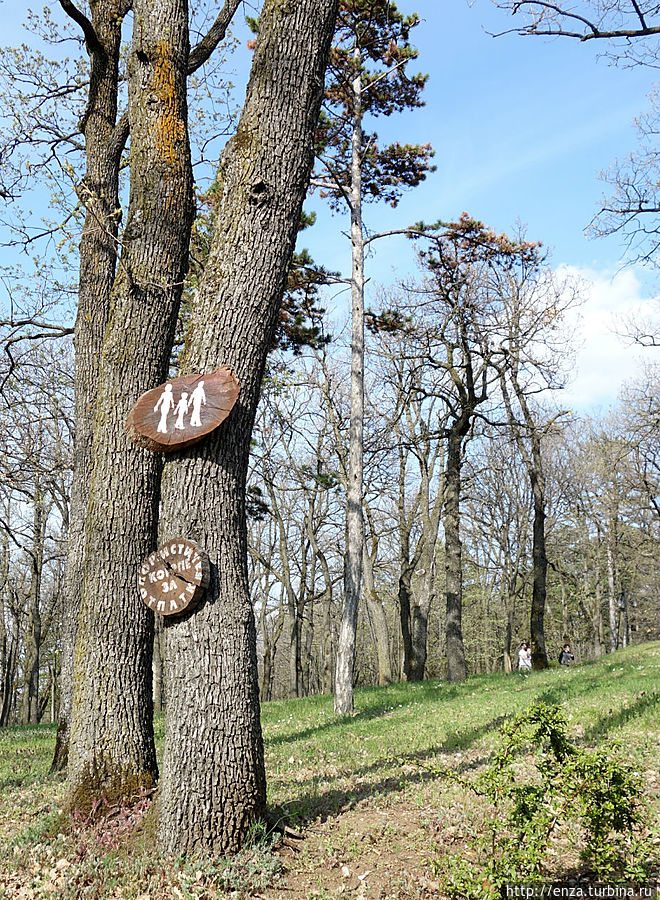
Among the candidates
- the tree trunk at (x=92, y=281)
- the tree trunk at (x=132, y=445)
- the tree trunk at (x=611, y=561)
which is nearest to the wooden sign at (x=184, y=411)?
the tree trunk at (x=132, y=445)

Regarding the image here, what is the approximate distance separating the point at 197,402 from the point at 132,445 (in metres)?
1.66

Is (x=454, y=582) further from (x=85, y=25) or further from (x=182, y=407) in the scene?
(x=85, y=25)

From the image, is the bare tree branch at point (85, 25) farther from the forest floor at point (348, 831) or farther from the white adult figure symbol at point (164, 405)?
the forest floor at point (348, 831)

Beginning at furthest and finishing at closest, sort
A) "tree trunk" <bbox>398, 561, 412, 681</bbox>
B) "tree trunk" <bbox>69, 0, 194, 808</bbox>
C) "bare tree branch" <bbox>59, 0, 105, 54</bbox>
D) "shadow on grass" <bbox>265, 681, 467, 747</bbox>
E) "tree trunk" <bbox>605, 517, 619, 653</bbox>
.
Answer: "tree trunk" <bbox>605, 517, 619, 653</bbox> < "tree trunk" <bbox>398, 561, 412, 681</bbox> < "shadow on grass" <bbox>265, 681, 467, 747</bbox> < "bare tree branch" <bbox>59, 0, 105, 54</bbox> < "tree trunk" <bbox>69, 0, 194, 808</bbox>

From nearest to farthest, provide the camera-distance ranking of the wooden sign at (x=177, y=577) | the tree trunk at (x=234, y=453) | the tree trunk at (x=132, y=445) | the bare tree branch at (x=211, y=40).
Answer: the tree trunk at (x=234, y=453) < the wooden sign at (x=177, y=577) < the tree trunk at (x=132, y=445) < the bare tree branch at (x=211, y=40)

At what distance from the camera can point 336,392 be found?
75.3ft

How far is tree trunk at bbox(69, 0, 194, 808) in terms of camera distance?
17.1 ft

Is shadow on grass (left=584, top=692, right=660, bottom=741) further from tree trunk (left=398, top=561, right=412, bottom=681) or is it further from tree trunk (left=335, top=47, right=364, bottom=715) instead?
tree trunk (left=398, top=561, right=412, bottom=681)

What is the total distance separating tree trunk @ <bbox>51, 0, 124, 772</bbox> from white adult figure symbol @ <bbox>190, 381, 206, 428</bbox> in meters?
3.49

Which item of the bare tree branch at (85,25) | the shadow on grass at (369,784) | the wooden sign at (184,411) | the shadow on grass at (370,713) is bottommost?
the shadow on grass at (370,713)

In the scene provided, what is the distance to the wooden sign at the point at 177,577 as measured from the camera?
4262 mm

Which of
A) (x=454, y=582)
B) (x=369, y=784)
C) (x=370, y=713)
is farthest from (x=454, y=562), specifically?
(x=369, y=784)

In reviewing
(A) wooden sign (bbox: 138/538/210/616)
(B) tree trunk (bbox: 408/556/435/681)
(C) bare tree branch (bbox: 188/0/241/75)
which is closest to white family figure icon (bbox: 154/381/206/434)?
(A) wooden sign (bbox: 138/538/210/616)

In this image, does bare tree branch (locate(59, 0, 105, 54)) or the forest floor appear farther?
bare tree branch (locate(59, 0, 105, 54))
